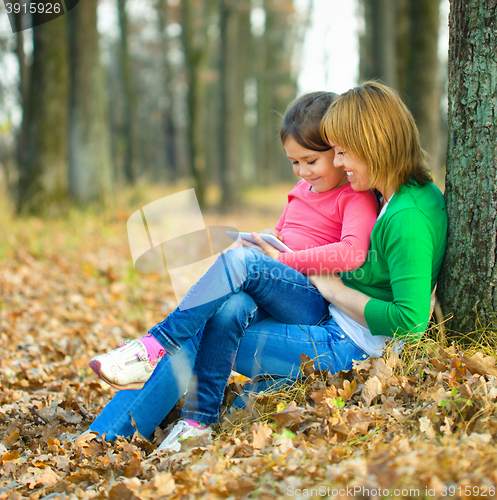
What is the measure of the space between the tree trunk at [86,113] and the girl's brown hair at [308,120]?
6.21m

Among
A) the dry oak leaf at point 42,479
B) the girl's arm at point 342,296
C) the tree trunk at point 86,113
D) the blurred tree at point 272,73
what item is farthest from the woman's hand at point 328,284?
the blurred tree at point 272,73

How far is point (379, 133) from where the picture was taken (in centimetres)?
228

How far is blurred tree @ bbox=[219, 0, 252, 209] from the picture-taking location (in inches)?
480

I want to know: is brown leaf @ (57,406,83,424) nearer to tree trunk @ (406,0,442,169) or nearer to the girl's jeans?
the girl's jeans

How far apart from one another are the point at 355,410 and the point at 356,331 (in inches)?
18.6

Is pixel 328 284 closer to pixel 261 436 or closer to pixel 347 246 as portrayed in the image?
pixel 347 246

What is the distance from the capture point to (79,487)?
2.04m

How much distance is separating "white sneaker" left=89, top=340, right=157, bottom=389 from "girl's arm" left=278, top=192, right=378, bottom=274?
828mm

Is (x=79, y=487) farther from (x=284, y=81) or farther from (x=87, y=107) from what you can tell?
(x=284, y=81)

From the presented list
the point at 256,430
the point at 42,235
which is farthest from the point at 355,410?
the point at 42,235

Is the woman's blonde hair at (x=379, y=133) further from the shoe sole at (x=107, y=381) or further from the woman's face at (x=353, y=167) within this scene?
the shoe sole at (x=107, y=381)

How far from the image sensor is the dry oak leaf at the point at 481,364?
6.98 feet

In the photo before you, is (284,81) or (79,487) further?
(284,81)

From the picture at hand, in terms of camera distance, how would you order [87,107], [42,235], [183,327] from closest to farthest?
[183,327]
[42,235]
[87,107]
